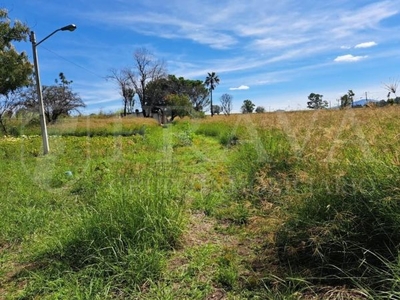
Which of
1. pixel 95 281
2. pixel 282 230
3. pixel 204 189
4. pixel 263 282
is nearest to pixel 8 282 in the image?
pixel 95 281

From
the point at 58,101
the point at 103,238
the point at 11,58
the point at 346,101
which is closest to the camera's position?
the point at 103,238

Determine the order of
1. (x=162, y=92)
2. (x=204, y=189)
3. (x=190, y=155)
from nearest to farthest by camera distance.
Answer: (x=204, y=189)
(x=190, y=155)
(x=162, y=92)

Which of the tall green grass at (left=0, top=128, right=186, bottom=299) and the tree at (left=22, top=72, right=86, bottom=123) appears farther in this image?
the tree at (left=22, top=72, right=86, bottom=123)

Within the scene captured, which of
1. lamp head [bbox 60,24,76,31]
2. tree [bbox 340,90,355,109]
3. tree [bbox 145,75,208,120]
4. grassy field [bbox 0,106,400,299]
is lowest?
grassy field [bbox 0,106,400,299]

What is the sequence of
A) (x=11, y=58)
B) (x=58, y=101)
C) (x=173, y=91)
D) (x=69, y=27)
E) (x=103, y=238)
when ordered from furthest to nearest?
(x=173, y=91), (x=58, y=101), (x=11, y=58), (x=69, y=27), (x=103, y=238)

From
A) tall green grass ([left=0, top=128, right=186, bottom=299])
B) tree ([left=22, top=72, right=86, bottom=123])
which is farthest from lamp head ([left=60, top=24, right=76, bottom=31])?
tree ([left=22, top=72, right=86, bottom=123])

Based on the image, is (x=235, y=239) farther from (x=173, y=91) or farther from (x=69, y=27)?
(x=173, y=91)

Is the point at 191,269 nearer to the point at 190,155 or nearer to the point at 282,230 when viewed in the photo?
the point at 282,230

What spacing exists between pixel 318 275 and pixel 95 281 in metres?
1.63

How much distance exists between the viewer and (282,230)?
2.43 metres

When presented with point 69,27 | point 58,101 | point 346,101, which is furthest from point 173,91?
point 346,101

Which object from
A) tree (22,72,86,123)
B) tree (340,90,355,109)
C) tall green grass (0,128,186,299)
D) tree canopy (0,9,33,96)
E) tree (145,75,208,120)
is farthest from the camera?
tree (145,75,208,120)

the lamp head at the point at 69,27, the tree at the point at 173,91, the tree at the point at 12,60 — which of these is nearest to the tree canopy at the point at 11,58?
the tree at the point at 12,60

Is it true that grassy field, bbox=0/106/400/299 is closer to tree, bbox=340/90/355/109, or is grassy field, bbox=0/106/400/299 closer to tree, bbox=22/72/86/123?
tree, bbox=340/90/355/109
